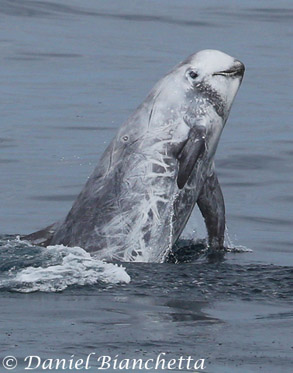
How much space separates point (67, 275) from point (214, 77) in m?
3.39

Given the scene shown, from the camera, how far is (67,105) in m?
26.9

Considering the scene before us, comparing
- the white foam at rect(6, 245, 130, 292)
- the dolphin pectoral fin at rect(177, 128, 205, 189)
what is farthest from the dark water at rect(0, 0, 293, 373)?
the dolphin pectoral fin at rect(177, 128, 205, 189)

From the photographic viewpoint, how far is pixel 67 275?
1298 centimetres

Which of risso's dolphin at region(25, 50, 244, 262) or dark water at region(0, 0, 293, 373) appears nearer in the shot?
dark water at region(0, 0, 293, 373)

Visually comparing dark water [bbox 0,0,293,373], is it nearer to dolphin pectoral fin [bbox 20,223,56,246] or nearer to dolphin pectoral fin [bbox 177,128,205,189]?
dolphin pectoral fin [bbox 20,223,56,246]

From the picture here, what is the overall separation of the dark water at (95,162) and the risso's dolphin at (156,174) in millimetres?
494

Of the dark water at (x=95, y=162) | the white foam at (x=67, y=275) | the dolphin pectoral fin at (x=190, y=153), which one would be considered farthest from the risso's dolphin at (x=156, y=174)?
the white foam at (x=67, y=275)

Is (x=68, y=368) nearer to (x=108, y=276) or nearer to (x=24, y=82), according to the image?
(x=108, y=276)

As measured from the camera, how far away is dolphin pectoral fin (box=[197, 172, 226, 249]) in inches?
602

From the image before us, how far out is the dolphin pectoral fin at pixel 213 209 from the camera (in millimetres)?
15297

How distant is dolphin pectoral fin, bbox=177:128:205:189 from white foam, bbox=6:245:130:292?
141cm

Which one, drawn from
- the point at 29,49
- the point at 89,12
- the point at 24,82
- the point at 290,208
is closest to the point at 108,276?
the point at 290,208

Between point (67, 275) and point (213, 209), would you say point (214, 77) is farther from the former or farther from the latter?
point (67, 275)

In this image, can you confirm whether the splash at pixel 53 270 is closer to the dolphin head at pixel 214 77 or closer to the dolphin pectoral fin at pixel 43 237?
the dolphin pectoral fin at pixel 43 237
